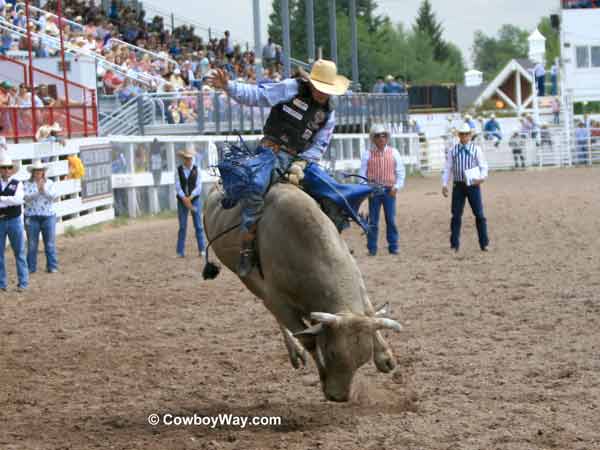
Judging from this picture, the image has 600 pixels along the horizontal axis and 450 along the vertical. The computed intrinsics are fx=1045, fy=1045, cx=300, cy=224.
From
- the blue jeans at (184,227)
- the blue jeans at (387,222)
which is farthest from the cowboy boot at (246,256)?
the blue jeans at (184,227)

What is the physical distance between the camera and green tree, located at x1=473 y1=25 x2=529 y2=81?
162 metres

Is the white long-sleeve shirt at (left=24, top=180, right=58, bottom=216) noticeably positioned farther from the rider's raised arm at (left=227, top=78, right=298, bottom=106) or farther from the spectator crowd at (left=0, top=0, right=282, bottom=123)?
the rider's raised arm at (left=227, top=78, right=298, bottom=106)

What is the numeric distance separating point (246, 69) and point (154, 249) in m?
20.0

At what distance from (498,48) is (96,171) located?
153740 mm

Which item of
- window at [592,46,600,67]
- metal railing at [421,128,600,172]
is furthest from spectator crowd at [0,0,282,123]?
window at [592,46,600,67]

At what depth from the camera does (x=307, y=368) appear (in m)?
7.86

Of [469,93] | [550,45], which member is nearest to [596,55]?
[469,93]

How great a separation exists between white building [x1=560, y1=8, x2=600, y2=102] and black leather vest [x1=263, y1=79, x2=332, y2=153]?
3931 cm

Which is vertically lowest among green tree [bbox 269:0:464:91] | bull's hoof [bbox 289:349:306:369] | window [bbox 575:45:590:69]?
bull's hoof [bbox 289:349:306:369]

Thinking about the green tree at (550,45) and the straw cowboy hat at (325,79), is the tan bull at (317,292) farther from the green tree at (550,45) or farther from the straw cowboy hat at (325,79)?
the green tree at (550,45)

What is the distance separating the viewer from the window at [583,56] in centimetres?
4609

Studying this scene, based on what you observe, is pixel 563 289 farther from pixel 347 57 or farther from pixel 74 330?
pixel 347 57

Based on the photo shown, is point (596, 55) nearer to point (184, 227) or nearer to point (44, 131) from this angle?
point (44, 131)

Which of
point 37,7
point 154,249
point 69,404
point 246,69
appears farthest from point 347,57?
point 69,404
